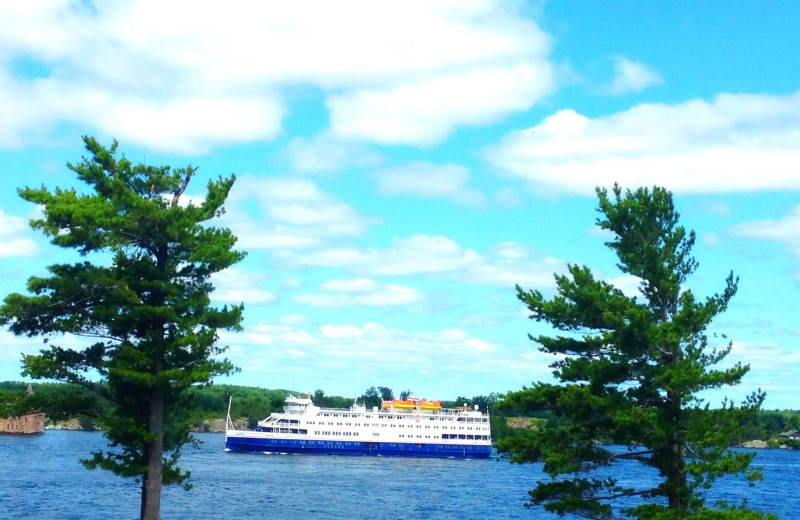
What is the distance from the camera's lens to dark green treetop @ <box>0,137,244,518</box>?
956 inches

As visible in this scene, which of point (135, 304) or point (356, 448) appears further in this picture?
point (356, 448)

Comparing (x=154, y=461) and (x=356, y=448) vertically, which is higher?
(x=154, y=461)

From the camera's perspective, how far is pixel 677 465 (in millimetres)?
22062

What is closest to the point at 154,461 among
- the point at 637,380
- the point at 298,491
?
the point at 637,380

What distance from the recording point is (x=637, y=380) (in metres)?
23.0

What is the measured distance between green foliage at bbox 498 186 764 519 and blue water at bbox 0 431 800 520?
3160 cm

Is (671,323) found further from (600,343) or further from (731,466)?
(731,466)

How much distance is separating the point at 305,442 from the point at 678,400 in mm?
96589

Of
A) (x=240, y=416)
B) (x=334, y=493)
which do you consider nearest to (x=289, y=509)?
(x=334, y=493)

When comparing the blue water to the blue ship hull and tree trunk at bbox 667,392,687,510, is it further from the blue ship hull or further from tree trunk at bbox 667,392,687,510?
tree trunk at bbox 667,392,687,510

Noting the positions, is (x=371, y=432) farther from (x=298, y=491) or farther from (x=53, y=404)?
(x=53, y=404)

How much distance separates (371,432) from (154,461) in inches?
3737

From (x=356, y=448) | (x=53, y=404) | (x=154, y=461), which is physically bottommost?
(x=356, y=448)

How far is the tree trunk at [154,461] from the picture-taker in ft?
81.0
